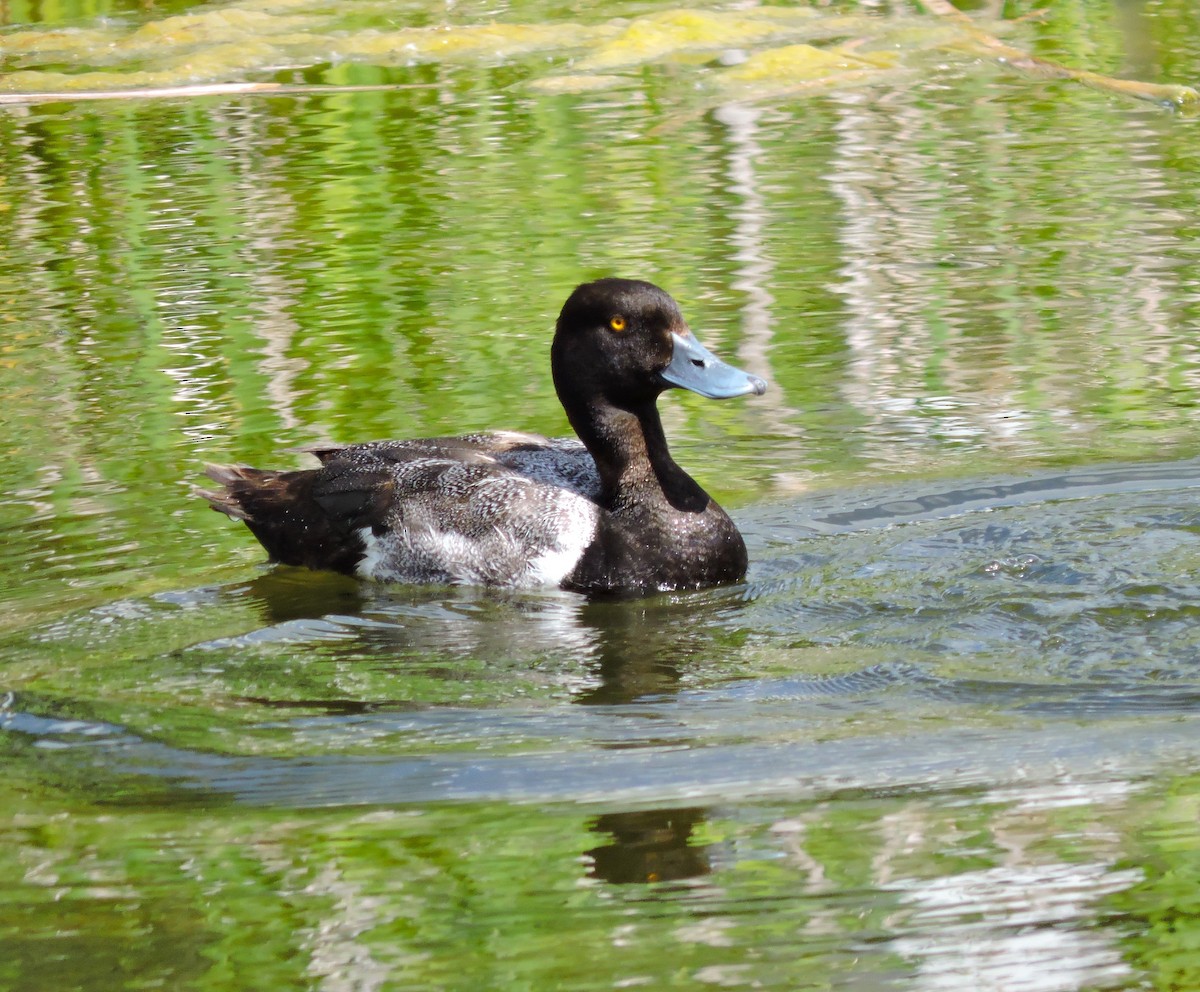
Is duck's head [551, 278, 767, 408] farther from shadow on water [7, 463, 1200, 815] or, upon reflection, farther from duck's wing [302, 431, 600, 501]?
shadow on water [7, 463, 1200, 815]

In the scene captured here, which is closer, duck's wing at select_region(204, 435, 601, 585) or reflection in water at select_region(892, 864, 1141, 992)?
reflection in water at select_region(892, 864, 1141, 992)

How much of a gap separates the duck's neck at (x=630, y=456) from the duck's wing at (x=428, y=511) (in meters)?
0.12

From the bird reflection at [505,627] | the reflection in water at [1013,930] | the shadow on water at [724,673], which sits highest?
the reflection in water at [1013,930]

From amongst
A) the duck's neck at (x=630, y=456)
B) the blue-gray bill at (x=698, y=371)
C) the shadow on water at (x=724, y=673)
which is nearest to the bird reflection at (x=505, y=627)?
the shadow on water at (x=724, y=673)

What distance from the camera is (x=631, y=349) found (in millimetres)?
6625

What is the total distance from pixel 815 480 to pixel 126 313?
4.16m

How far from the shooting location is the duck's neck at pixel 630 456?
660cm

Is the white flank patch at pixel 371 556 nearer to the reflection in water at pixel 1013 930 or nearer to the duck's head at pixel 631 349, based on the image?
the duck's head at pixel 631 349

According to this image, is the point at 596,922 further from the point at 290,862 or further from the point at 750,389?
the point at 750,389

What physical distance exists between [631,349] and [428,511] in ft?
2.93

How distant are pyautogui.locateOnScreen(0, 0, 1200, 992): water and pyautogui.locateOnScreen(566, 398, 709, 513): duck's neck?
43 centimetres

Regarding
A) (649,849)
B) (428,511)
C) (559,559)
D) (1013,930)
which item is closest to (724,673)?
(559,559)

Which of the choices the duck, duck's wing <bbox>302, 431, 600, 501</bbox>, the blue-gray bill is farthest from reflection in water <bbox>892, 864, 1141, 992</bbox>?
duck's wing <bbox>302, 431, 600, 501</bbox>

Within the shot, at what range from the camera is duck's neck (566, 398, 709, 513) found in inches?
260
